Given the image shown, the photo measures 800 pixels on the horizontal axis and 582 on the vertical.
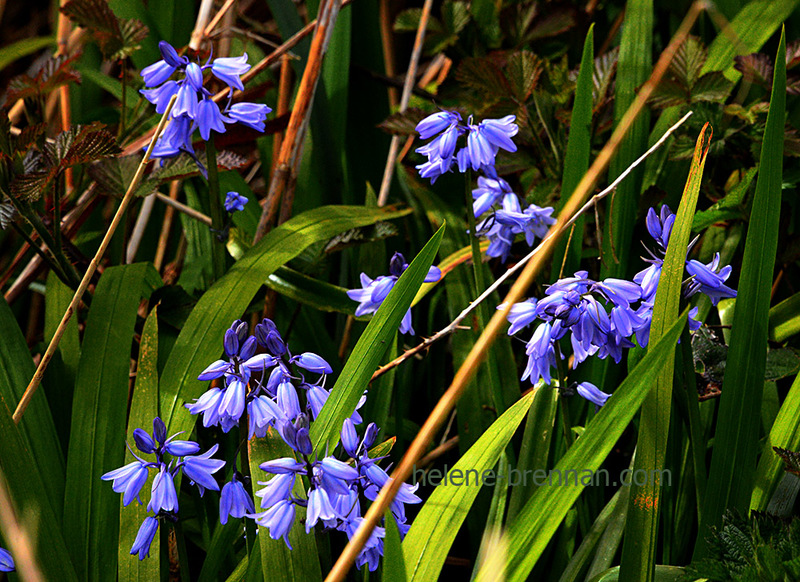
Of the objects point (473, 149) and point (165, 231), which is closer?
point (473, 149)

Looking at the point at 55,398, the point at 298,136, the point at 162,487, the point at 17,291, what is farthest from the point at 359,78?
the point at 162,487

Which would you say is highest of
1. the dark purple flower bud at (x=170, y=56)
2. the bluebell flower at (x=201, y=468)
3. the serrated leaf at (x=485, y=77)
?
the serrated leaf at (x=485, y=77)

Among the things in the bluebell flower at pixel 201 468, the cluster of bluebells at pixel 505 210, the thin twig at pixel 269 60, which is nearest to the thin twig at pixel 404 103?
the thin twig at pixel 269 60

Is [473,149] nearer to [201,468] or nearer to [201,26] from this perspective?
[201,468]

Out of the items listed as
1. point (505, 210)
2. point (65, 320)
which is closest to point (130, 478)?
point (65, 320)

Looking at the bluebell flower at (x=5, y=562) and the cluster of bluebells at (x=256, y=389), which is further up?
the cluster of bluebells at (x=256, y=389)

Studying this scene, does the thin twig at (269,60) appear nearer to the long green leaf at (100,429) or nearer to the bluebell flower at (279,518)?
the long green leaf at (100,429)

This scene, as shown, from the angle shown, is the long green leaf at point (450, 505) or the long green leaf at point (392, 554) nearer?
the long green leaf at point (392, 554)
